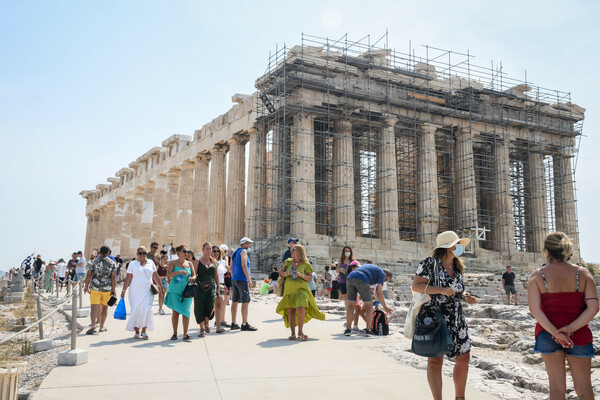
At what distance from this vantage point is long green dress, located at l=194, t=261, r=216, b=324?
9914 mm

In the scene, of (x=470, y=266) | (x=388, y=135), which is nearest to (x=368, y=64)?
(x=388, y=135)

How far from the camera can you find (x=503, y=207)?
34812 millimetres

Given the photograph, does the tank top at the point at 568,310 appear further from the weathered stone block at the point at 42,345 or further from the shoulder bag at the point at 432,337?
the weathered stone block at the point at 42,345

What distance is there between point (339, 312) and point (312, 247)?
1311 cm

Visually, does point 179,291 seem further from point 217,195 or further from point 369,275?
point 217,195

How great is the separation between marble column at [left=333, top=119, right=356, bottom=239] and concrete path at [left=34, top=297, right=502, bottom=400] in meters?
19.3

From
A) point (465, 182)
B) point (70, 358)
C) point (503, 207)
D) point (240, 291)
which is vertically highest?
point (465, 182)

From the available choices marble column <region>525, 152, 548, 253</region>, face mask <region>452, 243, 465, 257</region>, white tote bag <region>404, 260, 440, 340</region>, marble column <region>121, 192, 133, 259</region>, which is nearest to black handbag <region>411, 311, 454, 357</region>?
white tote bag <region>404, 260, 440, 340</region>

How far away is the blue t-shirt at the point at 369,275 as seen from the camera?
10.1 meters

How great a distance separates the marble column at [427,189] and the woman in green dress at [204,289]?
23.0 m

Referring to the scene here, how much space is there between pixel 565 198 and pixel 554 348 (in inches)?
1426

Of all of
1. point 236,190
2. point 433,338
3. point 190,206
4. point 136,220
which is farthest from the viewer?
point 136,220

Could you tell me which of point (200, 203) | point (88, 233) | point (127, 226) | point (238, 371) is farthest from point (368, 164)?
point (88, 233)

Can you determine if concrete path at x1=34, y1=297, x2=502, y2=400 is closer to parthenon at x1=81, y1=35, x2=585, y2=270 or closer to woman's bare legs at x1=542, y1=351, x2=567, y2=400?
woman's bare legs at x1=542, y1=351, x2=567, y2=400
